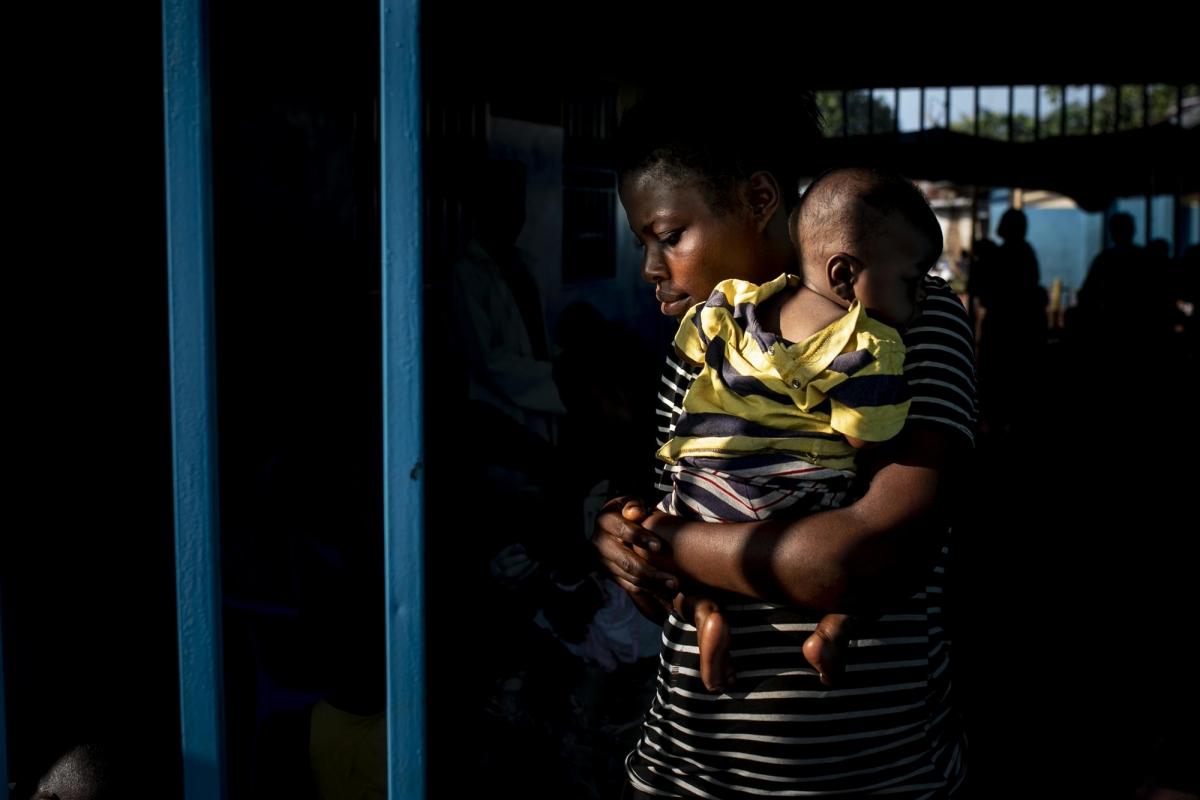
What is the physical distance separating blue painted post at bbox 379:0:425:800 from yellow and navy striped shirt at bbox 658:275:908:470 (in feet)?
1.34

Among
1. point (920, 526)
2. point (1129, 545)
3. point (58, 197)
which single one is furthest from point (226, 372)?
point (1129, 545)

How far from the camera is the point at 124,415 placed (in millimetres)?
2572

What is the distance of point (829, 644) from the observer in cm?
128

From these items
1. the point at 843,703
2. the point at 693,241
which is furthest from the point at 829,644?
the point at 693,241

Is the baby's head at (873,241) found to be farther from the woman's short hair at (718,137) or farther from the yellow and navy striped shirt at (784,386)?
the woman's short hair at (718,137)

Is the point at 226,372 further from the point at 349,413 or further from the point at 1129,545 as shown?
the point at 1129,545

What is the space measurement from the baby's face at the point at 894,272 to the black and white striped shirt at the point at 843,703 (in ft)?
0.12

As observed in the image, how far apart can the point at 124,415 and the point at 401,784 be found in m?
1.41

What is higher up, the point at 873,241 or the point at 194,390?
the point at 873,241

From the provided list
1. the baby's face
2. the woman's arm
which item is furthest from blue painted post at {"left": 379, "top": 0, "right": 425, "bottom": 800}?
the baby's face

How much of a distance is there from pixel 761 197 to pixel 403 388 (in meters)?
0.60

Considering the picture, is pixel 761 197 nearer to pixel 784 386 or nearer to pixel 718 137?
pixel 718 137

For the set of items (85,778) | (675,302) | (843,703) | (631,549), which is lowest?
(85,778)

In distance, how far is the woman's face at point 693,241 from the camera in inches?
60.2
